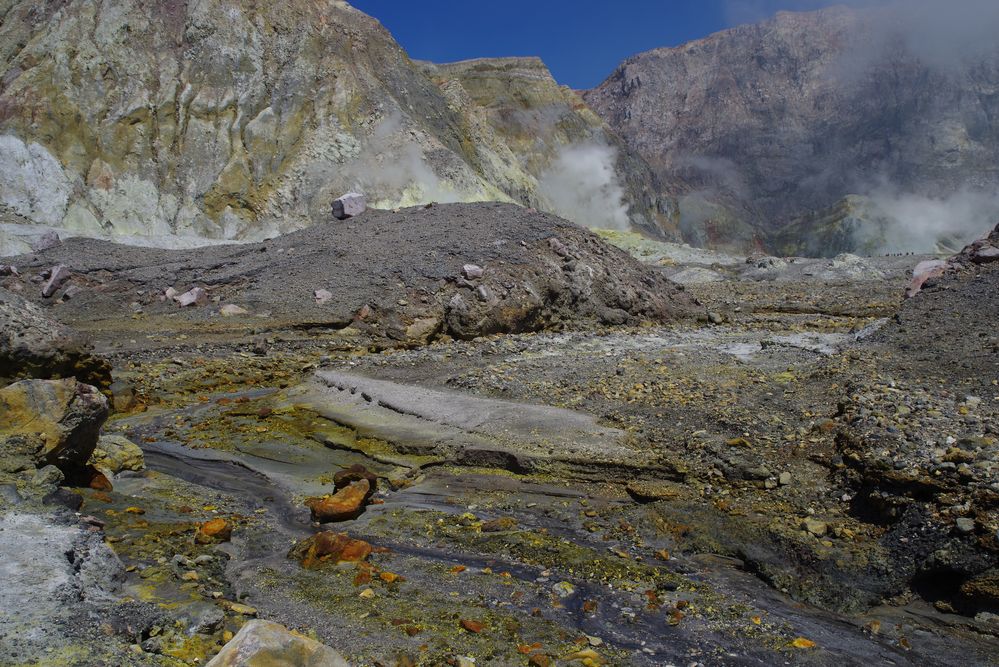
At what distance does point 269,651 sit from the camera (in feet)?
9.20

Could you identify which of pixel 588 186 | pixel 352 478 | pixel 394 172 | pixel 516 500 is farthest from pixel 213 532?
pixel 588 186

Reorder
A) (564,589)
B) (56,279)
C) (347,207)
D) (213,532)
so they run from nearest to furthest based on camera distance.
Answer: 1. (564,589)
2. (213,532)
3. (56,279)
4. (347,207)

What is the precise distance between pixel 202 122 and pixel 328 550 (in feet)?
100

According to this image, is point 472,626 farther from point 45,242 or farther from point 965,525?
point 45,242

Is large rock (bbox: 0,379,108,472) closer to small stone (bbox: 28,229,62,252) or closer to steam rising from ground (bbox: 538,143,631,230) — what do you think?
small stone (bbox: 28,229,62,252)

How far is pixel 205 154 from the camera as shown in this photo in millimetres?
30141

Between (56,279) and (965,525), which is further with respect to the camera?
(56,279)

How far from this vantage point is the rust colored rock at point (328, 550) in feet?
15.2

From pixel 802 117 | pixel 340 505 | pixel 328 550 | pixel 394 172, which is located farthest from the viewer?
pixel 802 117

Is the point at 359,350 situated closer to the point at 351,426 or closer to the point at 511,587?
the point at 351,426

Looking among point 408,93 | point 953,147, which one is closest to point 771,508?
point 408,93

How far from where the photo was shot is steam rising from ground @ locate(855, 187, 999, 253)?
5806 cm

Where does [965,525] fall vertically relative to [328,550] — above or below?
above

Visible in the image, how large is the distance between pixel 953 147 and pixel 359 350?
77.7 meters
